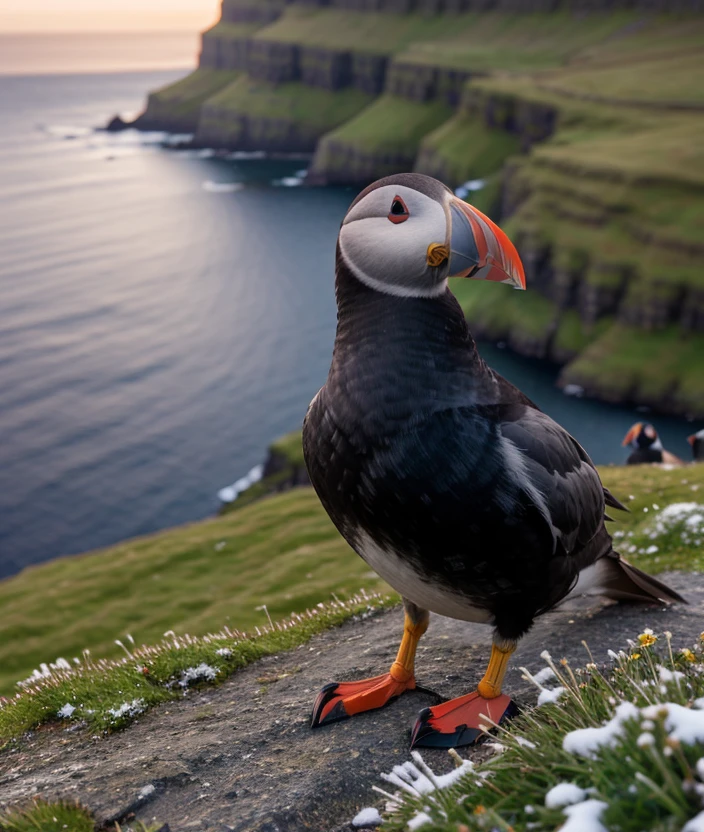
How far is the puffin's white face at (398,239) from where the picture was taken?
5.35 metres

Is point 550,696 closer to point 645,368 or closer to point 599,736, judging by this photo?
point 599,736

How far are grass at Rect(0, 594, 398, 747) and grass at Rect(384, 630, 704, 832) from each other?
144 inches

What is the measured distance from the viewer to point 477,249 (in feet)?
17.7

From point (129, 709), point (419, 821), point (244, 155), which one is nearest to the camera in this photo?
point (419, 821)

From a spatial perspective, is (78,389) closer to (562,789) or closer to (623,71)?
(562,789)

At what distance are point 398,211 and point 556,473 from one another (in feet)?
7.43

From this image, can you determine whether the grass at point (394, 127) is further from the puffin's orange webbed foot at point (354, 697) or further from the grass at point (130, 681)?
the puffin's orange webbed foot at point (354, 697)

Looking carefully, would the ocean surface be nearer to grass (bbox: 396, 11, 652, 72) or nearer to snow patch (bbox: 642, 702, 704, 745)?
grass (bbox: 396, 11, 652, 72)

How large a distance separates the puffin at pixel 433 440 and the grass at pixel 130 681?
282 cm

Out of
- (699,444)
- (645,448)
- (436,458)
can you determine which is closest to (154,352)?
(645,448)

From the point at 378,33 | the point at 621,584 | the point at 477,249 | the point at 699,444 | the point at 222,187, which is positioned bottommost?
the point at 699,444

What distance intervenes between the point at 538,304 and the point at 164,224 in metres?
71.0

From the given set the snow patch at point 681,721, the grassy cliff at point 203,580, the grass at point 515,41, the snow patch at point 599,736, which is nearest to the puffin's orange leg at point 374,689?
the snow patch at point 599,736

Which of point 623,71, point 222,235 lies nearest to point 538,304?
point 222,235
